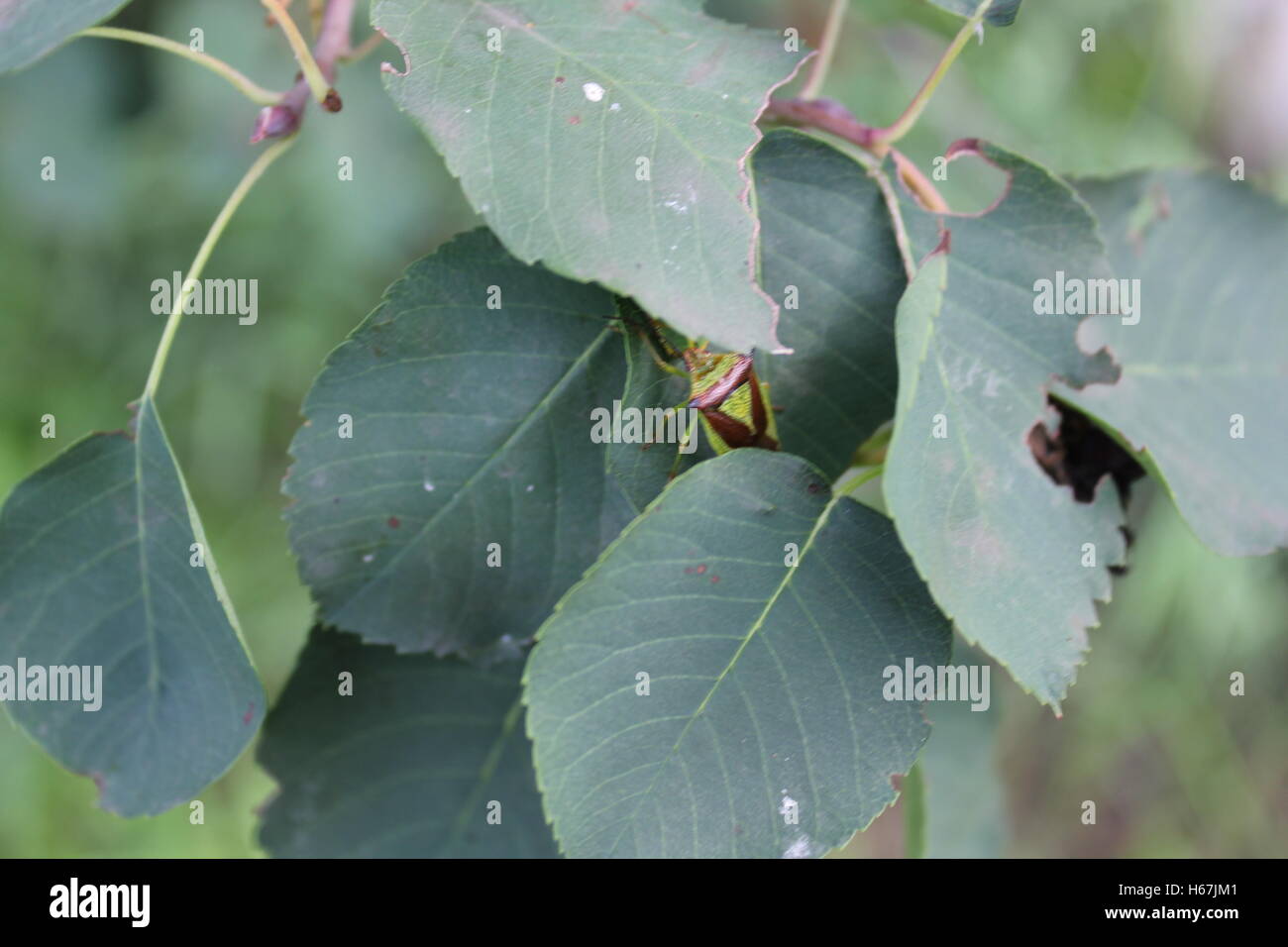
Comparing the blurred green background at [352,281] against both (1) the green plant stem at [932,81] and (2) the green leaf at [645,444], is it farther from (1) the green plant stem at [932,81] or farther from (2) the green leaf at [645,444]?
(2) the green leaf at [645,444]

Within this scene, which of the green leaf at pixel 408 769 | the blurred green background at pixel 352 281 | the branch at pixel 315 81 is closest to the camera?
the branch at pixel 315 81

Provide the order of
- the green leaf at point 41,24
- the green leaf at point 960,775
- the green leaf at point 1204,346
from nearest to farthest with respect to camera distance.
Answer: the green leaf at point 41,24
the green leaf at point 1204,346
the green leaf at point 960,775

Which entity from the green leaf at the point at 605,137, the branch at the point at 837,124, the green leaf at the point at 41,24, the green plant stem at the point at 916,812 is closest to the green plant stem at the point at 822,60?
the branch at the point at 837,124

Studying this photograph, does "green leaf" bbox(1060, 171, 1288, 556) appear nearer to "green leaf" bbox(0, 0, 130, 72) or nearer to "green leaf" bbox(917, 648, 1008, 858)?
"green leaf" bbox(917, 648, 1008, 858)

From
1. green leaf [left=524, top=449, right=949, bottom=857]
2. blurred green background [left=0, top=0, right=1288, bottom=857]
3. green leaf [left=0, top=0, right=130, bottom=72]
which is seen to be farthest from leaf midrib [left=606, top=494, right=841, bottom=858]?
blurred green background [left=0, top=0, right=1288, bottom=857]

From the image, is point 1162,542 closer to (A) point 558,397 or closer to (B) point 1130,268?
(B) point 1130,268

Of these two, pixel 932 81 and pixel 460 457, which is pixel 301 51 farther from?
pixel 932 81

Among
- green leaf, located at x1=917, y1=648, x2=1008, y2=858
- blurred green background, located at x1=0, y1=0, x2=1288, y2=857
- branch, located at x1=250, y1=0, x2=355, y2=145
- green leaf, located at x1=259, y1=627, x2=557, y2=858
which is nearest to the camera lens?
branch, located at x1=250, y1=0, x2=355, y2=145
